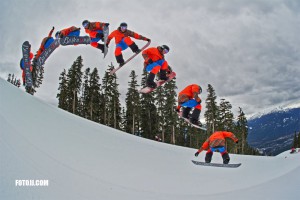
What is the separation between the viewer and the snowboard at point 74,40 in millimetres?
9383

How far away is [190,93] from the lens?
Answer: 7.61 metres

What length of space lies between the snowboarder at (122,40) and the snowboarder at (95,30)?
2.18ft

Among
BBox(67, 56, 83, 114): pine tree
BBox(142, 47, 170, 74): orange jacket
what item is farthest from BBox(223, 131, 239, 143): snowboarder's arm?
BBox(67, 56, 83, 114): pine tree

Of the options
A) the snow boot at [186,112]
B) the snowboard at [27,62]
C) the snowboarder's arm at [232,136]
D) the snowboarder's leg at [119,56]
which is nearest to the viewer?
the snowboarder's leg at [119,56]

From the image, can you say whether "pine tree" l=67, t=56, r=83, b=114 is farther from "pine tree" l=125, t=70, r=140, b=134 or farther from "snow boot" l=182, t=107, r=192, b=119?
"snow boot" l=182, t=107, r=192, b=119

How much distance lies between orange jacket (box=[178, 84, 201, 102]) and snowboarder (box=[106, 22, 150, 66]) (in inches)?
79.4

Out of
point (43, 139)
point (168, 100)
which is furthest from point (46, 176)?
point (168, 100)

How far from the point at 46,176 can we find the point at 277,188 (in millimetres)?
3800

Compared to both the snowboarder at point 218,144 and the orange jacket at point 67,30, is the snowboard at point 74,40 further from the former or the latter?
the snowboarder at point 218,144

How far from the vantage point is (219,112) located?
40.7 metres

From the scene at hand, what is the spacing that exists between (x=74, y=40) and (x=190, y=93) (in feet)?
17.1

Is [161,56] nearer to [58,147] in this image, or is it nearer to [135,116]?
[58,147]

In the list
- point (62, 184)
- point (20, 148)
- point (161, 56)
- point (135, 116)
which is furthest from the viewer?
point (135, 116)

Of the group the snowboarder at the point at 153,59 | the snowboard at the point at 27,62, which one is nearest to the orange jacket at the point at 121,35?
the snowboarder at the point at 153,59
